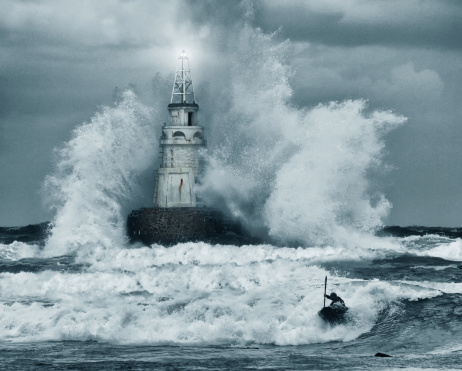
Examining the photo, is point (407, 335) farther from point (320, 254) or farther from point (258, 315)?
point (320, 254)

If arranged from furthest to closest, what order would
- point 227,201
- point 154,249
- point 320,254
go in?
point 227,201 → point 154,249 → point 320,254

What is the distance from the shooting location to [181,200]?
1726 inches

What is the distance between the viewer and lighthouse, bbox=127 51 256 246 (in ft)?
136

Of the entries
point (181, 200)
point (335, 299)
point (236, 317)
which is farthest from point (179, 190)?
point (335, 299)

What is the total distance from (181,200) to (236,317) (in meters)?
21.4

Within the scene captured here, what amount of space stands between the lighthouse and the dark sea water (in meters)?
9.06

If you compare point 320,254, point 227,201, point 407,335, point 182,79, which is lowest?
point 407,335

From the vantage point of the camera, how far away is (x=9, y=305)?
25.0m

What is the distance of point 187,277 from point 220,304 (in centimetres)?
421

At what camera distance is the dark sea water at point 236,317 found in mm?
19016

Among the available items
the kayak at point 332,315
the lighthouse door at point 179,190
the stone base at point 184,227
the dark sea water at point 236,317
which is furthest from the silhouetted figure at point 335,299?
the lighthouse door at point 179,190

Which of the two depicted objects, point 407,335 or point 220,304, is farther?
point 220,304

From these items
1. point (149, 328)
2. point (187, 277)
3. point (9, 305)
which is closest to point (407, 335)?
point (149, 328)

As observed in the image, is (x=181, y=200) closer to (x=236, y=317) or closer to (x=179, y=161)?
(x=179, y=161)
